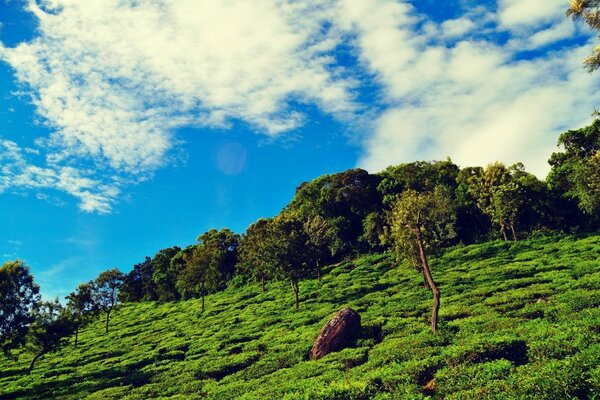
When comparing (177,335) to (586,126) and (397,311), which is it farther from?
(586,126)

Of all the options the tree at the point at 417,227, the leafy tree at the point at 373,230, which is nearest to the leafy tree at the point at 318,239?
the leafy tree at the point at 373,230

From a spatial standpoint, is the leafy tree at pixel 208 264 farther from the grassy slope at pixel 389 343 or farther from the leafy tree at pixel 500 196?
the leafy tree at pixel 500 196

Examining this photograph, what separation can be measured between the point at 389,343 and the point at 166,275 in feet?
276

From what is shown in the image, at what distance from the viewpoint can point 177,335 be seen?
50594mm

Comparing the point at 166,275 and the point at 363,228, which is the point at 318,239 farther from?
the point at 166,275

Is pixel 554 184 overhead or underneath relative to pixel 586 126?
underneath

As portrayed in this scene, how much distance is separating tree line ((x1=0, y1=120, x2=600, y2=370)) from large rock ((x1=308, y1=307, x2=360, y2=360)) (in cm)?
634

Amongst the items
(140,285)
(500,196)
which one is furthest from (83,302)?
(500,196)

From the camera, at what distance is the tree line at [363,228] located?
→ 43844 millimetres

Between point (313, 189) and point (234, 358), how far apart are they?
6367 centimetres

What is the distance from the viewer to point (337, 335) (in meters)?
29.2

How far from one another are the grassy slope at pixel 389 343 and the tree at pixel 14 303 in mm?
4211

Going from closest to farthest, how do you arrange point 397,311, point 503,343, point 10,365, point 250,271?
1. point 503,343
2. point 397,311
3. point 10,365
4. point 250,271

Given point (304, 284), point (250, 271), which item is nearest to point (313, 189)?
point (250, 271)
